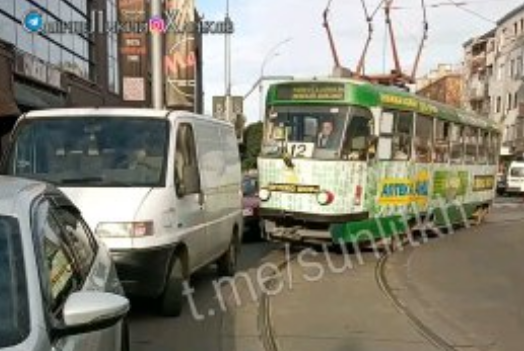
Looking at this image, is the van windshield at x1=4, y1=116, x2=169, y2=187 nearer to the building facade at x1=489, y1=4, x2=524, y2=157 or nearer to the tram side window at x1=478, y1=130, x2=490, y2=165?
the tram side window at x1=478, y1=130, x2=490, y2=165

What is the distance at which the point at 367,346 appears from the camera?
8102 mm

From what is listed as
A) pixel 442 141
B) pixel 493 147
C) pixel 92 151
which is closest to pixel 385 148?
pixel 442 141

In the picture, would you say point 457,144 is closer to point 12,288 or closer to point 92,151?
point 92,151

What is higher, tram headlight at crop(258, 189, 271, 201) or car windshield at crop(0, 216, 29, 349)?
car windshield at crop(0, 216, 29, 349)

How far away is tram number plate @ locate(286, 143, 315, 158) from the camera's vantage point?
15.3m

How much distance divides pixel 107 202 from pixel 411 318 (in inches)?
145

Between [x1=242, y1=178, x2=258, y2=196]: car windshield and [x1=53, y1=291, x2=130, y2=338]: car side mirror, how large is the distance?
15655 mm

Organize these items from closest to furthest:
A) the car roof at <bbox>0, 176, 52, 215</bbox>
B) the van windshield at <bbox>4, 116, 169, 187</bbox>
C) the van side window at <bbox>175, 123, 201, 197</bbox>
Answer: the car roof at <bbox>0, 176, 52, 215</bbox> → the van windshield at <bbox>4, 116, 169, 187</bbox> → the van side window at <bbox>175, 123, 201, 197</bbox>

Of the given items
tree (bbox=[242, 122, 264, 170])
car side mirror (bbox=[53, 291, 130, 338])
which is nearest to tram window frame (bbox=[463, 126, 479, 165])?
tree (bbox=[242, 122, 264, 170])

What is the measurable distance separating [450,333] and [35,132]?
4.89m

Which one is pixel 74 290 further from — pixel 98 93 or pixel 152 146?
pixel 98 93

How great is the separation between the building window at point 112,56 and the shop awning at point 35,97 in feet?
35.4

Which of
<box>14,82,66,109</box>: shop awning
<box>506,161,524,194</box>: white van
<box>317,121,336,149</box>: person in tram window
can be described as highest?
<box>14,82,66,109</box>: shop awning

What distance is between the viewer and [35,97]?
2597 centimetres
